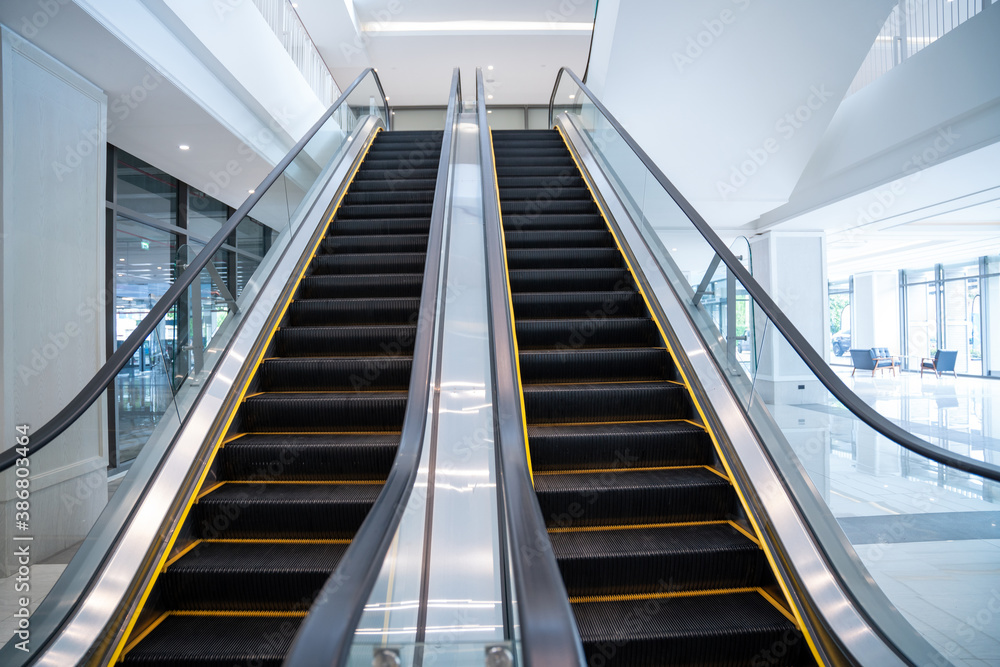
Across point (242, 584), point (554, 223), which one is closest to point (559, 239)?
point (554, 223)

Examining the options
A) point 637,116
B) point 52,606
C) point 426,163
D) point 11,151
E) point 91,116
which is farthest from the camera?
point 637,116

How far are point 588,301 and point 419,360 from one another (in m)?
1.98

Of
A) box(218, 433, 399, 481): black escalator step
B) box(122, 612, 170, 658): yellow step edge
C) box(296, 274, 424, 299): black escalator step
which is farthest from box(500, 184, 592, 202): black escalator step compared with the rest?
box(122, 612, 170, 658): yellow step edge

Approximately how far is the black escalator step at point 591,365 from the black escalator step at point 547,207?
232 cm

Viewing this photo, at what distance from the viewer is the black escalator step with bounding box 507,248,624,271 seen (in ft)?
15.2

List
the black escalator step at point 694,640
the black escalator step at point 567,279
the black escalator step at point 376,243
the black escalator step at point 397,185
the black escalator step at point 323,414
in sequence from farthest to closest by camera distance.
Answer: the black escalator step at point 397,185 → the black escalator step at point 376,243 → the black escalator step at point 567,279 → the black escalator step at point 323,414 → the black escalator step at point 694,640

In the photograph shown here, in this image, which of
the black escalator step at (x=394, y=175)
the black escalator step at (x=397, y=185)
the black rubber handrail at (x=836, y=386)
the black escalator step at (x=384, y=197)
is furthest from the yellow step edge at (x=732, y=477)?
the black escalator step at (x=394, y=175)

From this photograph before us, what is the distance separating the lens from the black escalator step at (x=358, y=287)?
427 centimetres

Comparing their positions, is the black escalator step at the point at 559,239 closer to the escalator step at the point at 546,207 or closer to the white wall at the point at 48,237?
the escalator step at the point at 546,207

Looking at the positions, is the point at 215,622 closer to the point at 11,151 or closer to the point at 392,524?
the point at 392,524

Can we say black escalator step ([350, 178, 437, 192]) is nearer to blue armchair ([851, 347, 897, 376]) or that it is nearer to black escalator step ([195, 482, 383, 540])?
black escalator step ([195, 482, 383, 540])

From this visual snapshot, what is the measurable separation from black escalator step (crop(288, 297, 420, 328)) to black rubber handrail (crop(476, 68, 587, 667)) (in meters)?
1.37

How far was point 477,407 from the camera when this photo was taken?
295 cm

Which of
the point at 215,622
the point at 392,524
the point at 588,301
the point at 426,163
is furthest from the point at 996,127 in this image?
the point at 215,622
